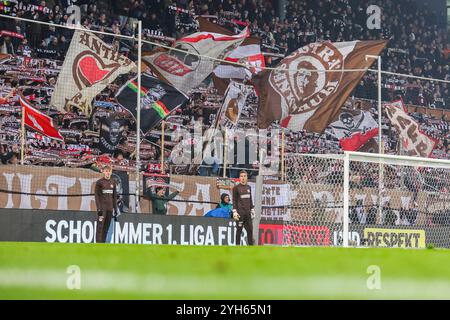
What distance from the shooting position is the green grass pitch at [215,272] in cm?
322

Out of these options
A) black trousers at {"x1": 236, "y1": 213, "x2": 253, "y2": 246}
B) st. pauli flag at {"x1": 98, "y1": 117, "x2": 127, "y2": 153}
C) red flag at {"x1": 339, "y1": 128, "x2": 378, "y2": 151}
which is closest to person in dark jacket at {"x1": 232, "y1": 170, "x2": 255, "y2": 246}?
black trousers at {"x1": 236, "y1": 213, "x2": 253, "y2": 246}

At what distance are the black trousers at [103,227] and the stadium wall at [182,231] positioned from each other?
0.72ft

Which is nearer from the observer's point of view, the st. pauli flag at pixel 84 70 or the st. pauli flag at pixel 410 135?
the st. pauli flag at pixel 84 70

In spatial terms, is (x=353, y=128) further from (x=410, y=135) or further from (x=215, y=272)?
(x=215, y=272)

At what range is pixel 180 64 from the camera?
18000mm

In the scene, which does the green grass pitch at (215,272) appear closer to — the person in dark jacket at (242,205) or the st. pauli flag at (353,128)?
the person in dark jacket at (242,205)

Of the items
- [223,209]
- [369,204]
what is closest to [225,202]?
[223,209]

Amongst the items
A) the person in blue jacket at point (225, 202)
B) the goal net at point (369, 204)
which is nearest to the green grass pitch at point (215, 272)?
→ the goal net at point (369, 204)

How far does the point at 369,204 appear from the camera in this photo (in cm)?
1437

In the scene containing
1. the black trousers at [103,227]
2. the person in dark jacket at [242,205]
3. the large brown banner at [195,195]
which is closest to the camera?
the large brown banner at [195,195]

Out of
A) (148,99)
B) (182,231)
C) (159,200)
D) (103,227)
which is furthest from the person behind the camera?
(148,99)

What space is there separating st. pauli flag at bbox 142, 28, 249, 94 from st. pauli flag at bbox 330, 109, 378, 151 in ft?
10.6

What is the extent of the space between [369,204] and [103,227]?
4.39 meters

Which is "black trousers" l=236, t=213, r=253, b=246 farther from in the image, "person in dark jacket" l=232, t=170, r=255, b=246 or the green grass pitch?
the green grass pitch
